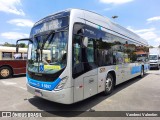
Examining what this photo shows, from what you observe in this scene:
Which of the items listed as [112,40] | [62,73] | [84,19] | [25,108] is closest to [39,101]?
[25,108]

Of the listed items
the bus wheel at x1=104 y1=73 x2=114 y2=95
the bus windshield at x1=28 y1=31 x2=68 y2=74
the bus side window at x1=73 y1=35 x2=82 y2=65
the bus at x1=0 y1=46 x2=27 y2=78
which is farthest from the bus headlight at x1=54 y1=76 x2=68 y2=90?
the bus at x1=0 y1=46 x2=27 y2=78

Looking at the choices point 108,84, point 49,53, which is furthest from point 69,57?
point 108,84

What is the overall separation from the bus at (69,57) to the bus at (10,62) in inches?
279

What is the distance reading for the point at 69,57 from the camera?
14.4 ft

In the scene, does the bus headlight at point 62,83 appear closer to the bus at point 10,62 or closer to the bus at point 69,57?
the bus at point 69,57

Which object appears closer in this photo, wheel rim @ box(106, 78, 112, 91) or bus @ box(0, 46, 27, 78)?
wheel rim @ box(106, 78, 112, 91)

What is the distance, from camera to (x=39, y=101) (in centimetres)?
584

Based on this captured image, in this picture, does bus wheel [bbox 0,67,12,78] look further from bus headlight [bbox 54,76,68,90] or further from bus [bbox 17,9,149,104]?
bus headlight [bbox 54,76,68,90]

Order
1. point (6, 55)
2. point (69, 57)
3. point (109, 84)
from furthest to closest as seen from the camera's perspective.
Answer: point (6, 55)
point (109, 84)
point (69, 57)

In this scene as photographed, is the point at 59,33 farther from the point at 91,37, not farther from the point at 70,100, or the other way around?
the point at 70,100

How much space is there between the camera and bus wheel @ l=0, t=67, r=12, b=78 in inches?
456

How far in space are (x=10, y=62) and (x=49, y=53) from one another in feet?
28.0

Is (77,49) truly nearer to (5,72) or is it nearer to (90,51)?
(90,51)

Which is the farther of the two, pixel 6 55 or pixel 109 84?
pixel 6 55
